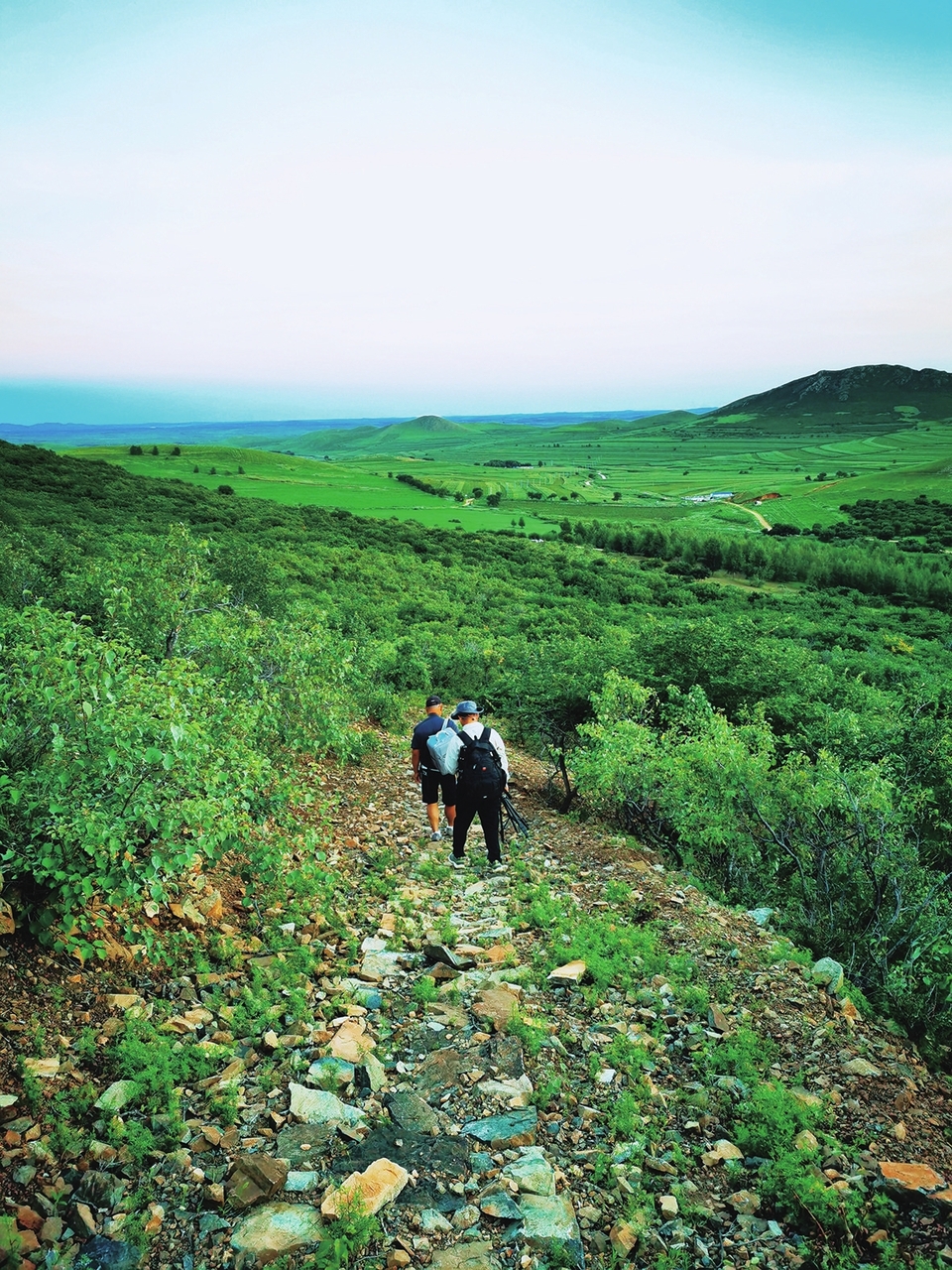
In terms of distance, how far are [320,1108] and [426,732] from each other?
18.4 ft

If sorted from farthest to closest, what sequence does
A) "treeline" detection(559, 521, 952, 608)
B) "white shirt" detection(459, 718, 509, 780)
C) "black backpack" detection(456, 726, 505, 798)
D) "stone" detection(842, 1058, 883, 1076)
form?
"treeline" detection(559, 521, 952, 608), "white shirt" detection(459, 718, 509, 780), "black backpack" detection(456, 726, 505, 798), "stone" detection(842, 1058, 883, 1076)

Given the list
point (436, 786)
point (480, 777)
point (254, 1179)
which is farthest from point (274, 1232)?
point (436, 786)

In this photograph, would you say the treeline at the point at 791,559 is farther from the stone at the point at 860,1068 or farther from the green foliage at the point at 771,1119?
the green foliage at the point at 771,1119

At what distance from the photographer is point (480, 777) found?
374 inches

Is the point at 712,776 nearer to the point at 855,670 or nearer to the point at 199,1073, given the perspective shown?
the point at 199,1073

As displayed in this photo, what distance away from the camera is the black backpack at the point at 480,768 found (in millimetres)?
9508

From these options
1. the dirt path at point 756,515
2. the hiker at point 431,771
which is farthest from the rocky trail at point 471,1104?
Result: the dirt path at point 756,515

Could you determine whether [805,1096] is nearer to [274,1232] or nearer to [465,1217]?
[465,1217]

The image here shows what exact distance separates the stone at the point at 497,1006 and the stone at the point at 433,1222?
73.7 inches

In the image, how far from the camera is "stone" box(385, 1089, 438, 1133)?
17.0 feet

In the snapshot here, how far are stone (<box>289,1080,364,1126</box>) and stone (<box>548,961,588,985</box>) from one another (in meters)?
2.55

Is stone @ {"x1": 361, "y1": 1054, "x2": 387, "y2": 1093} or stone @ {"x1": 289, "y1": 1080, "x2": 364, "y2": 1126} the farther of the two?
stone @ {"x1": 361, "y1": 1054, "x2": 387, "y2": 1093}

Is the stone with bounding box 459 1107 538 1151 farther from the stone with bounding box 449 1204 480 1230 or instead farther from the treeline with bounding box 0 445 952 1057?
the treeline with bounding box 0 445 952 1057

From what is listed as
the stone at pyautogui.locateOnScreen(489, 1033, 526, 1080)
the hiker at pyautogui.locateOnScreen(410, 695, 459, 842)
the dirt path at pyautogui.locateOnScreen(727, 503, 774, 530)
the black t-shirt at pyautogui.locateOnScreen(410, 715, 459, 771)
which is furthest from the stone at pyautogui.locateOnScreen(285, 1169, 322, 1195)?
the dirt path at pyautogui.locateOnScreen(727, 503, 774, 530)
